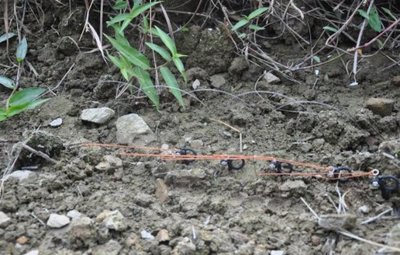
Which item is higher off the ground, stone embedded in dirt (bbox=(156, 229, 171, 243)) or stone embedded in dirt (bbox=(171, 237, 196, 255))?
stone embedded in dirt (bbox=(171, 237, 196, 255))

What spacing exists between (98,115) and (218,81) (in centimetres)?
44

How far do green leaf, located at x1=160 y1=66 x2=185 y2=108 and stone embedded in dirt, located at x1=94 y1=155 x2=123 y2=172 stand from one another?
0.31 meters

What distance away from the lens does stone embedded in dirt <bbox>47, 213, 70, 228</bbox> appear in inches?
65.5

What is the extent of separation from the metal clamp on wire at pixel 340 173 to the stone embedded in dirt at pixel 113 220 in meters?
0.58

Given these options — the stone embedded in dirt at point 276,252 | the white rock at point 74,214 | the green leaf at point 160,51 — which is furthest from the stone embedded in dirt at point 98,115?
the stone embedded in dirt at point 276,252

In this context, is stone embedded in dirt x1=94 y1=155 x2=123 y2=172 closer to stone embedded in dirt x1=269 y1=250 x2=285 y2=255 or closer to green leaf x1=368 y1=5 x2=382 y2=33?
stone embedded in dirt x1=269 y1=250 x2=285 y2=255

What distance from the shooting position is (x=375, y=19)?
2322mm

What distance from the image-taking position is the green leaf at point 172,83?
2.10 metres

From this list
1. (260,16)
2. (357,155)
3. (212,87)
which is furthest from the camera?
(260,16)

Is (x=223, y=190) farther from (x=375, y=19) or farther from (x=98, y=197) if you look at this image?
(x=375, y=19)

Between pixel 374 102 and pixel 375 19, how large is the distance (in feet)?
1.23

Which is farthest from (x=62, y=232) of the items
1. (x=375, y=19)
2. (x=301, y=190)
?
(x=375, y=19)

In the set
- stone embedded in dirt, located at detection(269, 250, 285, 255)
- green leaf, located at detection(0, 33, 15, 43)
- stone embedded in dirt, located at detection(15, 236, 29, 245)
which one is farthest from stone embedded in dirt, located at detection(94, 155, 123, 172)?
green leaf, located at detection(0, 33, 15, 43)

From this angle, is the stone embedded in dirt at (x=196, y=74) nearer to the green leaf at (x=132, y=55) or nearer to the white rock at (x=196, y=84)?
the white rock at (x=196, y=84)
